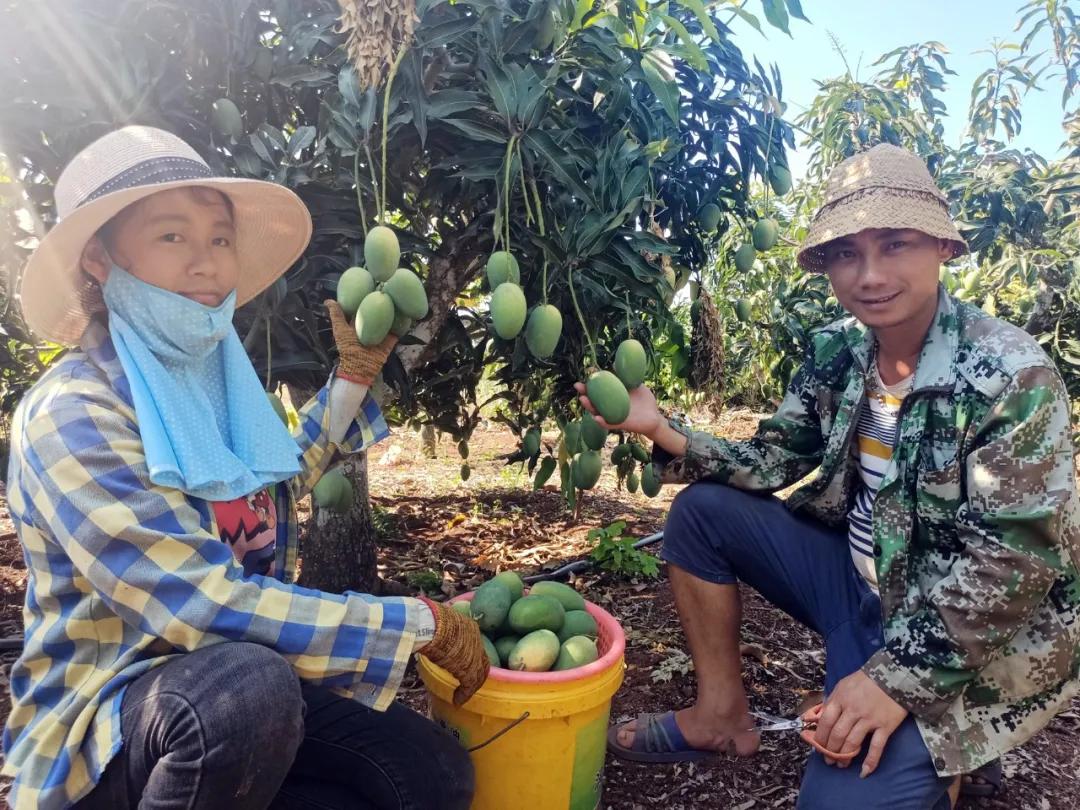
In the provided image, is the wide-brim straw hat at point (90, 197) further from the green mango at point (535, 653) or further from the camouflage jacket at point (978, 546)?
the camouflage jacket at point (978, 546)

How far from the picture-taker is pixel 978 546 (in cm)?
133

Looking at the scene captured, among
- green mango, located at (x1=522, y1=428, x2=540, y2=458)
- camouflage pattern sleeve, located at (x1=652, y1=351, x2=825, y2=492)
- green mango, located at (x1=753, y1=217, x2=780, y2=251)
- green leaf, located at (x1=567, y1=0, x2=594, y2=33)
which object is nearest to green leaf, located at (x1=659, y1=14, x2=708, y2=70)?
green leaf, located at (x1=567, y1=0, x2=594, y2=33)

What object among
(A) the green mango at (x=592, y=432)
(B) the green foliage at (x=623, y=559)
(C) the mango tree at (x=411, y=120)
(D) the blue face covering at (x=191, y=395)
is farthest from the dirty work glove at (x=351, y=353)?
(B) the green foliage at (x=623, y=559)

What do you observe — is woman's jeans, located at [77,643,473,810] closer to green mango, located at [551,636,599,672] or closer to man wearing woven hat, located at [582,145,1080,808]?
green mango, located at [551,636,599,672]

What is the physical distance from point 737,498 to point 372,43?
1.23 m

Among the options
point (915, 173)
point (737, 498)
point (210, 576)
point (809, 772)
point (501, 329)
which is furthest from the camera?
point (737, 498)

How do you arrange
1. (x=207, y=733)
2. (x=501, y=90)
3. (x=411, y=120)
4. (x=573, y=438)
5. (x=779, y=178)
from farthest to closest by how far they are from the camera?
(x=779, y=178) → (x=573, y=438) → (x=411, y=120) → (x=501, y=90) → (x=207, y=733)

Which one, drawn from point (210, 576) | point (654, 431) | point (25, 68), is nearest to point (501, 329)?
point (654, 431)

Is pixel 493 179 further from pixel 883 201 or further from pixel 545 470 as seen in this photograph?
pixel 545 470

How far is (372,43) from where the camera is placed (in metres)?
1.49

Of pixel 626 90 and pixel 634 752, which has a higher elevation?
pixel 626 90

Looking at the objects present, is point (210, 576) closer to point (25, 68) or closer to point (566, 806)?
point (566, 806)

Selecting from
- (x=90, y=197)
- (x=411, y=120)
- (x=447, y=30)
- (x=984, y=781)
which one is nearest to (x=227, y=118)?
(x=411, y=120)

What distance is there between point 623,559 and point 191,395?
1.97 metres
